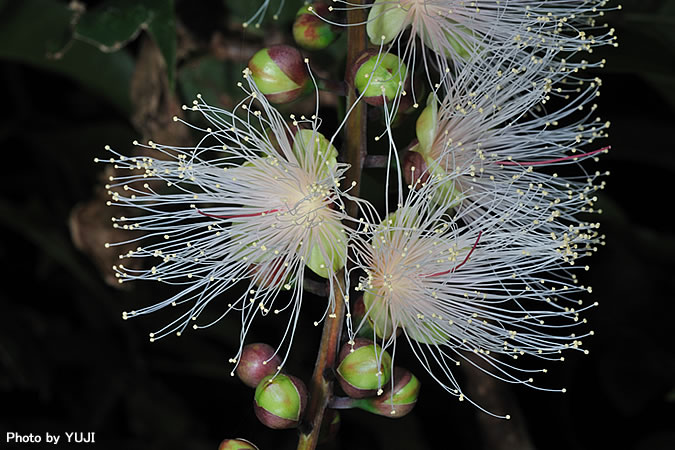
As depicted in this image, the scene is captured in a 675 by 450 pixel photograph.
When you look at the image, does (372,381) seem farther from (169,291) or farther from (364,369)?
(169,291)

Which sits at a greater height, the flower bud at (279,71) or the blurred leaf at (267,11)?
the blurred leaf at (267,11)

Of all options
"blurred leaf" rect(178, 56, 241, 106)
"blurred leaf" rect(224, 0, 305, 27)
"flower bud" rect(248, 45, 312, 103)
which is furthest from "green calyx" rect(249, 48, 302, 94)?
"blurred leaf" rect(178, 56, 241, 106)

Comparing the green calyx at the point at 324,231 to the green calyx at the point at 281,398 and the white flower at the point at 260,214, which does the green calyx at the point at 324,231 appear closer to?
the white flower at the point at 260,214

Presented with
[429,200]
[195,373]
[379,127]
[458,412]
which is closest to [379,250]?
[429,200]

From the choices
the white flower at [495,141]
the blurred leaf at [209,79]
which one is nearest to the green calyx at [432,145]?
the white flower at [495,141]

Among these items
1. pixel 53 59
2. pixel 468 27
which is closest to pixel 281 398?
pixel 468 27

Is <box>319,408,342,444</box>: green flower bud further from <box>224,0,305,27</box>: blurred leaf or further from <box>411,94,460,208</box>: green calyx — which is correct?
<box>224,0,305,27</box>: blurred leaf
